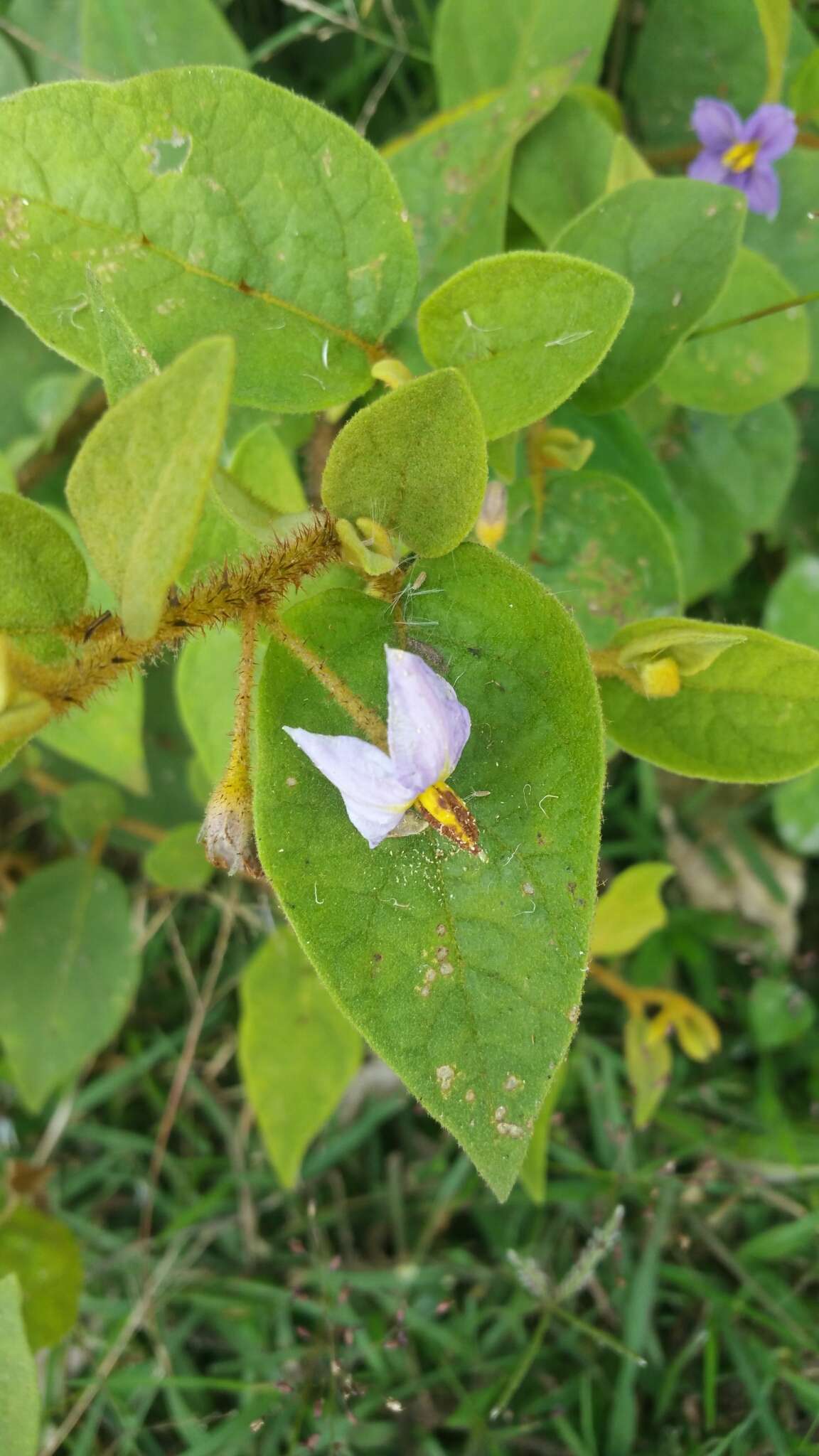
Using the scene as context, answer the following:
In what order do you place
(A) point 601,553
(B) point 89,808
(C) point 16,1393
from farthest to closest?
(B) point 89,808, (A) point 601,553, (C) point 16,1393

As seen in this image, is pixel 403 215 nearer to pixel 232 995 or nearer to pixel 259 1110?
pixel 259 1110

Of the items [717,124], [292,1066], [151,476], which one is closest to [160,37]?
[717,124]

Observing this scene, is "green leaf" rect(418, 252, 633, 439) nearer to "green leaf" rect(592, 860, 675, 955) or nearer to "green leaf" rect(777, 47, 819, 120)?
"green leaf" rect(777, 47, 819, 120)

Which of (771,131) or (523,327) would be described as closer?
(523,327)

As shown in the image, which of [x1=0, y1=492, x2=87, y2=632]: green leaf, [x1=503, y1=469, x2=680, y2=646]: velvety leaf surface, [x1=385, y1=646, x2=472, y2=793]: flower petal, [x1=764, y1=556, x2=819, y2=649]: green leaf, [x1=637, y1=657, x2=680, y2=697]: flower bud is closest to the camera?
[x1=385, y1=646, x2=472, y2=793]: flower petal

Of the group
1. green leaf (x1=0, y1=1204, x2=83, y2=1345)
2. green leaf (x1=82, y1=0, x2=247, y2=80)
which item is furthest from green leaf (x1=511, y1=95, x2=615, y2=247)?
green leaf (x1=0, y1=1204, x2=83, y2=1345)

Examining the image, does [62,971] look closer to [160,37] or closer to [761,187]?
[160,37]

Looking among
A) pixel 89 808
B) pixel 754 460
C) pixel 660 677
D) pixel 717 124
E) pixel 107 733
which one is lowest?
pixel 89 808

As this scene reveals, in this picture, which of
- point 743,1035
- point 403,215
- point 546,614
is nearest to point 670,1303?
point 743,1035
